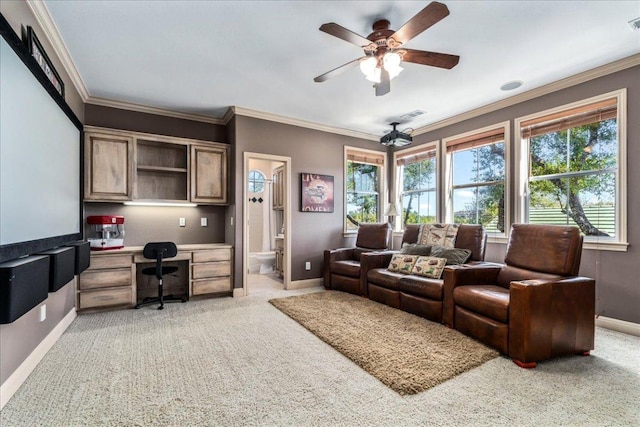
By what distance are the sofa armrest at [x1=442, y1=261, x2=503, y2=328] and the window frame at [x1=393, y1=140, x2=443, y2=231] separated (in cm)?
181

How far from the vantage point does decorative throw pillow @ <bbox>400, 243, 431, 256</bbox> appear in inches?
155

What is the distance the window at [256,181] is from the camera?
273 inches

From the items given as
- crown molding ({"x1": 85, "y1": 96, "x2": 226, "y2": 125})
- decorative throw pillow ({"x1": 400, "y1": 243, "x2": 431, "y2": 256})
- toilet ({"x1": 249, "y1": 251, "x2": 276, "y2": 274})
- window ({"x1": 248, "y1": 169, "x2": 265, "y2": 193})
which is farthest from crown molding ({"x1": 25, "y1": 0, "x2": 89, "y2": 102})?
decorative throw pillow ({"x1": 400, "y1": 243, "x2": 431, "y2": 256})

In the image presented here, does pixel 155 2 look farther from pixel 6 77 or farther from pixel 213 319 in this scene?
pixel 213 319

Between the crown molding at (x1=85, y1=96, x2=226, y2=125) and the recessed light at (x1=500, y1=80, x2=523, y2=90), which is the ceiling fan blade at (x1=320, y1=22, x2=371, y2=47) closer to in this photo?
the recessed light at (x1=500, y1=80, x2=523, y2=90)


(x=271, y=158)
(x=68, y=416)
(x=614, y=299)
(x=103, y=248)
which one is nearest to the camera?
(x=68, y=416)

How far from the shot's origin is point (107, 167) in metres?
3.79

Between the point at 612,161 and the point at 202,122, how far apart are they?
17.3 feet

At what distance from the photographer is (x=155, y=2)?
222 cm

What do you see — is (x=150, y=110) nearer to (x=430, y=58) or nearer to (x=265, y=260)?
(x=265, y=260)

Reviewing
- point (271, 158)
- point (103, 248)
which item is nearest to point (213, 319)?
point (103, 248)

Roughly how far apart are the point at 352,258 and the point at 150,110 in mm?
3779

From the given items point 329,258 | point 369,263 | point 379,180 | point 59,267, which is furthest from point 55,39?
point 379,180

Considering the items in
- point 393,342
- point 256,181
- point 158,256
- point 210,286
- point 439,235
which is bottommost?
point 393,342
